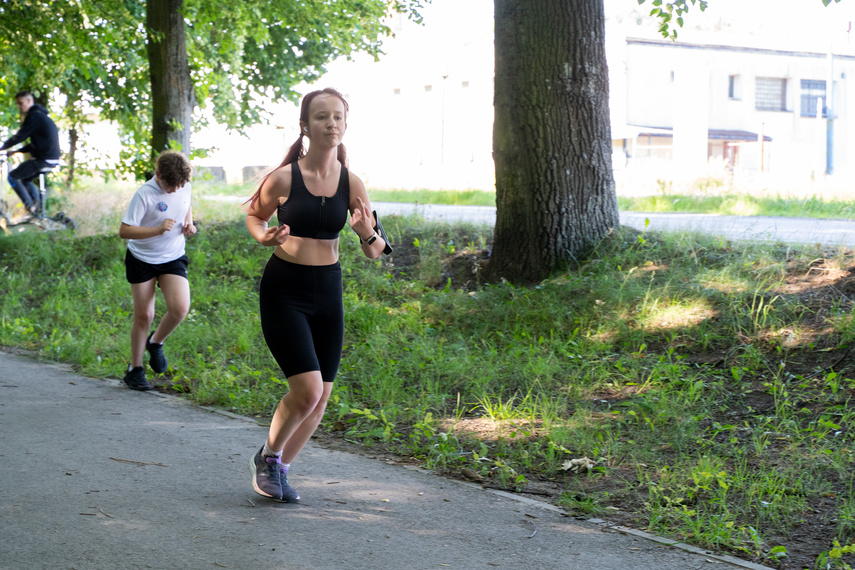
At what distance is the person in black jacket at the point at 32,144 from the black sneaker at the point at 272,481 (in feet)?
39.6

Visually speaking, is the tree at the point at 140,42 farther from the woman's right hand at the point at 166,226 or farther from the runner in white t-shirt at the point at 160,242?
the woman's right hand at the point at 166,226

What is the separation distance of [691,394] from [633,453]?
1004 mm

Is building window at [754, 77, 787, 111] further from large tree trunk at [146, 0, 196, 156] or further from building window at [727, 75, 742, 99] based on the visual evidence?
large tree trunk at [146, 0, 196, 156]

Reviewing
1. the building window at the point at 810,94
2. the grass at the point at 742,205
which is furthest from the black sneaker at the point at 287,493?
the building window at the point at 810,94

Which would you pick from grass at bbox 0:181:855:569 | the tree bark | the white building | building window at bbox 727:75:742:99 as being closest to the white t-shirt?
grass at bbox 0:181:855:569

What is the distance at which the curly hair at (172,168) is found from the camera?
714cm

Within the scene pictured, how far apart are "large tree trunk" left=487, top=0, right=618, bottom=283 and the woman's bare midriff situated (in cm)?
475

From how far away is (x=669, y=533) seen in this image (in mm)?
4277

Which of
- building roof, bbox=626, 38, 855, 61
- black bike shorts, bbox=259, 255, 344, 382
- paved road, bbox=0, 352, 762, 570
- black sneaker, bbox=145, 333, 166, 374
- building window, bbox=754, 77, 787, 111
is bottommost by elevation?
paved road, bbox=0, 352, 762, 570

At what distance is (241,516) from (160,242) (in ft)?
11.4

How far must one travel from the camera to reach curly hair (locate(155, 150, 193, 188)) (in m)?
7.14

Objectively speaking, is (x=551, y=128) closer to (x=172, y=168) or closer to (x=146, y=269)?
(x=172, y=168)

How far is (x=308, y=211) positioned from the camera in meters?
4.50

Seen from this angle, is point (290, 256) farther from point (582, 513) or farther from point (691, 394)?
point (691, 394)
